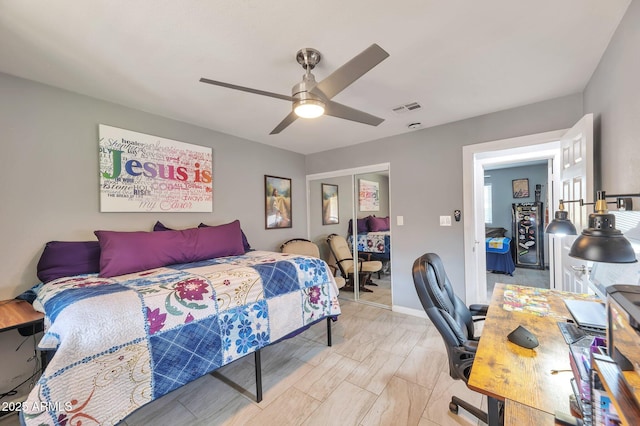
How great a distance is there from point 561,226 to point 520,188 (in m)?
5.34

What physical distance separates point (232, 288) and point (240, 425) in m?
0.86

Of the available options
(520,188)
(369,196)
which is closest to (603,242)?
(369,196)

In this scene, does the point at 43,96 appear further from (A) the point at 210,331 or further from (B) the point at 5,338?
(A) the point at 210,331

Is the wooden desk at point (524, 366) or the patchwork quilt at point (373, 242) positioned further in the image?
the patchwork quilt at point (373, 242)

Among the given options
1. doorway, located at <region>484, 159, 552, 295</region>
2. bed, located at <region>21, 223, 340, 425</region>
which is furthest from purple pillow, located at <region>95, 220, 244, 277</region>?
doorway, located at <region>484, 159, 552, 295</region>

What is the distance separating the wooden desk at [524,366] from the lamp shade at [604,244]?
1.43 ft

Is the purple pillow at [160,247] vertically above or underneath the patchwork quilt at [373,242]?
above

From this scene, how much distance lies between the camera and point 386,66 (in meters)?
1.86

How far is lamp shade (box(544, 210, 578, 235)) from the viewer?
1479 millimetres

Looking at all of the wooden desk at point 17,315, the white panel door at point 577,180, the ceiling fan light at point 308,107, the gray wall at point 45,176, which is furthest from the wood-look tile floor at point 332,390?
the ceiling fan light at point 308,107

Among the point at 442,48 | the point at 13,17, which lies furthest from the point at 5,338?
the point at 442,48

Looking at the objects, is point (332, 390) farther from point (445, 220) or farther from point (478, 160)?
point (478, 160)

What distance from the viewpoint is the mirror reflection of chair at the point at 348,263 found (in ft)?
13.0

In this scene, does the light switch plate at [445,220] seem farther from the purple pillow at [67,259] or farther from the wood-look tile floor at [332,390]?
the purple pillow at [67,259]
